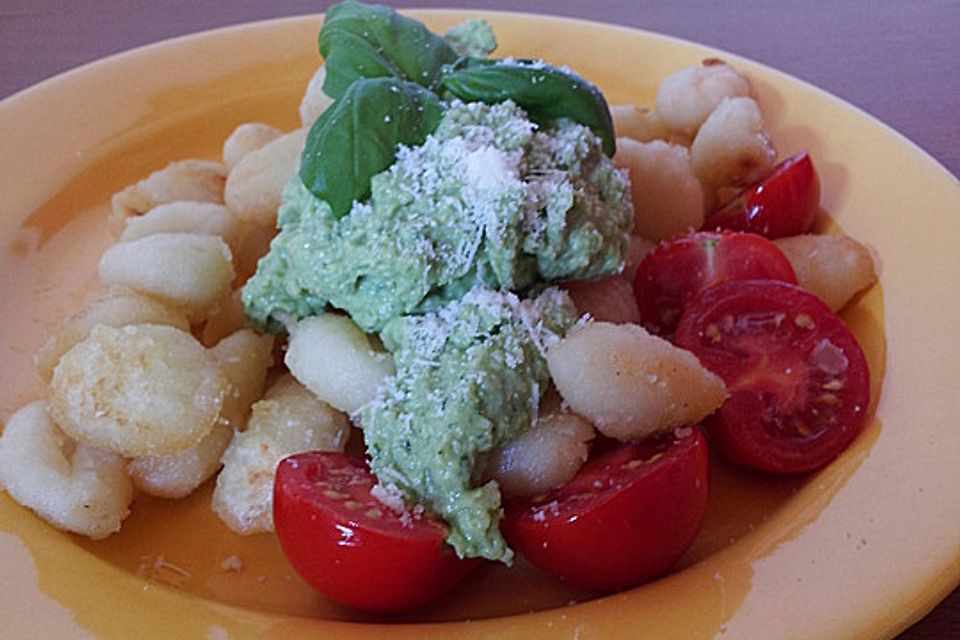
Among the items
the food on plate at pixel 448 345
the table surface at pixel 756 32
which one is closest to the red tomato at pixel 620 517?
the food on plate at pixel 448 345

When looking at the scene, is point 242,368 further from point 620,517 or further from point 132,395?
point 620,517

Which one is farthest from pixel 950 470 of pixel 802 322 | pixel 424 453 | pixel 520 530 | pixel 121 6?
pixel 121 6

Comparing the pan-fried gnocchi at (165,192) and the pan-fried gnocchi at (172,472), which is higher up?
the pan-fried gnocchi at (165,192)

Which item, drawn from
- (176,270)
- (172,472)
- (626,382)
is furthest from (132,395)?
(626,382)

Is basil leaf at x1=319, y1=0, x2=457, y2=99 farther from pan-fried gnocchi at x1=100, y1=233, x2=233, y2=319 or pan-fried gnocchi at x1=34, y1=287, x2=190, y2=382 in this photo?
pan-fried gnocchi at x1=34, y1=287, x2=190, y2=382

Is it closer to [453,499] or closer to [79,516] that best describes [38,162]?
[79,516]

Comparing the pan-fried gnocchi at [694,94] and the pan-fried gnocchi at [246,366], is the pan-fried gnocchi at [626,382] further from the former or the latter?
the pan-fried gnocchi at [694,94]
